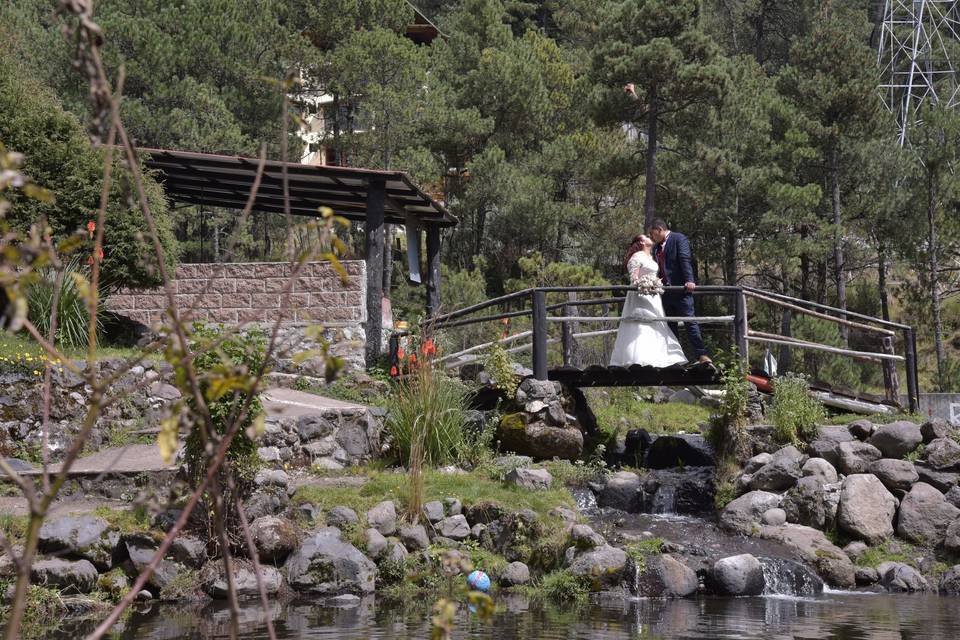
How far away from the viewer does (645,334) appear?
13.9m

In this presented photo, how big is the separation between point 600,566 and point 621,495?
8.86ft

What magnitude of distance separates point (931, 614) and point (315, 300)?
10.8 m

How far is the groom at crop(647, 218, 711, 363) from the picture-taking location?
13.8 meters

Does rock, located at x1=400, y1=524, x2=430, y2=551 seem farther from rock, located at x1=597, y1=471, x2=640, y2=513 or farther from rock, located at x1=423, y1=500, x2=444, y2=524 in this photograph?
rock, located at x1=597, y1=471, x2=640, y2=513

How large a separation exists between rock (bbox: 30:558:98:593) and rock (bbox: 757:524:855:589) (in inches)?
253

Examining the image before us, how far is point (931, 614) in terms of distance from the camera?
8328 millimetres

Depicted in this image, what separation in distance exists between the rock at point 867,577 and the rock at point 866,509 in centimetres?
70

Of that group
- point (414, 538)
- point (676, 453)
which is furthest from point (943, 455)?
point (414, 538)

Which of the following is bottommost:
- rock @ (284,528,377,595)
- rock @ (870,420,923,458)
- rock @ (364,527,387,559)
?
rock @ (284,528,377,595)

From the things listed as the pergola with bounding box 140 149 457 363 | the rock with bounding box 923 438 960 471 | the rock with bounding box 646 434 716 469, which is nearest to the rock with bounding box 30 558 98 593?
the pergola with bounding box 140 149 457 363

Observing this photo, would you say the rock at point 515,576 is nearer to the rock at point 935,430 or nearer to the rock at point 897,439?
the rock at point 897,439

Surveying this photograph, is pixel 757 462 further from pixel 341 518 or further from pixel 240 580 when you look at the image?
pixel 240 580

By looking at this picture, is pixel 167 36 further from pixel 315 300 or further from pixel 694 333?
pixel 694 333

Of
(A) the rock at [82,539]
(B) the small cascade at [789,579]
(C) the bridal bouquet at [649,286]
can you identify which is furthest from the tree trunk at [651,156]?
(A) the rock at [82,539]
